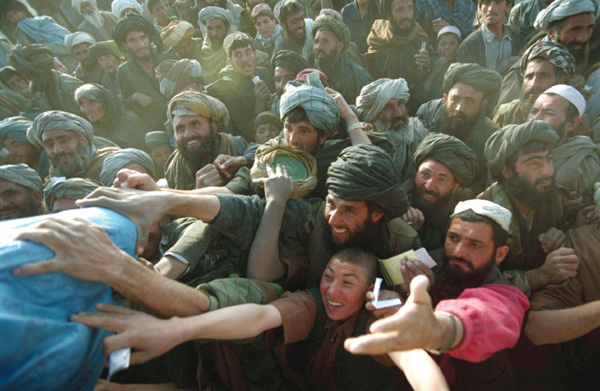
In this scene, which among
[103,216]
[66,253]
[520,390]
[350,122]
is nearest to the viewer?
[66,253]

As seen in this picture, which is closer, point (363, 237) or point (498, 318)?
point (498, 318)

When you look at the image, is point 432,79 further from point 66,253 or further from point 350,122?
point 66,253

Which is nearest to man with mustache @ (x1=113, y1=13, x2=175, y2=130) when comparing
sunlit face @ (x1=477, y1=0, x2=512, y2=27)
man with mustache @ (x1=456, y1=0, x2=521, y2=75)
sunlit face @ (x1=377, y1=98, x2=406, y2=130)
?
sunlit face @ (x1=377, y1=98, x2=406, y2=130)

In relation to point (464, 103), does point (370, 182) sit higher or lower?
lower

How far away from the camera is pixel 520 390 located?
2443 mm

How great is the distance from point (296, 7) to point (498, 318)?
5.21 metres

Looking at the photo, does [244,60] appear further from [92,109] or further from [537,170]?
[537,170]

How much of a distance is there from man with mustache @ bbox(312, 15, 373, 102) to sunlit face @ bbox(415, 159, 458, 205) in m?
2.37

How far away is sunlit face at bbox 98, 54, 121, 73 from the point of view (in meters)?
6.48

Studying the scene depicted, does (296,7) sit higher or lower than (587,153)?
higher

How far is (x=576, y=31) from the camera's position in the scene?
12.8 feet

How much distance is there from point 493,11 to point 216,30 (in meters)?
4.58

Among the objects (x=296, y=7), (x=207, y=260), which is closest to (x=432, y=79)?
(x=296, y=7)

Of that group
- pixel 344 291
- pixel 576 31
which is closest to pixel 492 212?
pixel 344 291
